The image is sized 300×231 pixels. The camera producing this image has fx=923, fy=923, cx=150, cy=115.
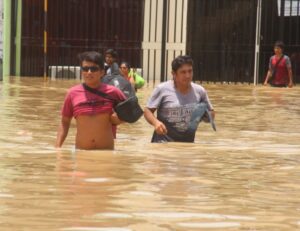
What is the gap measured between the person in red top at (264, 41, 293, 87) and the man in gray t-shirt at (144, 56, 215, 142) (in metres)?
13.5

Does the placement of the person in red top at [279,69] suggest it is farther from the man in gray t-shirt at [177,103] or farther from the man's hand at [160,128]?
the man's hand at [160,128]

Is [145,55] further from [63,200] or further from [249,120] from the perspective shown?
[63,200]

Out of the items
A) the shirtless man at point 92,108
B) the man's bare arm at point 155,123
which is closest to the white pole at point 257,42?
the man's bare arm at point 155,123

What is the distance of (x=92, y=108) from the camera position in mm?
8430

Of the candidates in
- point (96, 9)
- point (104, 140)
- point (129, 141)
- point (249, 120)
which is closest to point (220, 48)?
point (96, 9)

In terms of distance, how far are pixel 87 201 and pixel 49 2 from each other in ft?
72.2

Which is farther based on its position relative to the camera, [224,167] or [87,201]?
[224,167]

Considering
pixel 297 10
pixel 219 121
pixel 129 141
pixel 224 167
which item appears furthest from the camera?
pixel 297 10

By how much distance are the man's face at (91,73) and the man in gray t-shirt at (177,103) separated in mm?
818

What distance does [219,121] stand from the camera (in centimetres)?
1412

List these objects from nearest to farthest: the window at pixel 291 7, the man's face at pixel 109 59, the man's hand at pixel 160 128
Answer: the man's hand at pixel 160 128 → the man's face at pixel 109 59 → the window at pixel 291 7

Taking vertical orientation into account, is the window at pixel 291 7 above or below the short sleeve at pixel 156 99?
above

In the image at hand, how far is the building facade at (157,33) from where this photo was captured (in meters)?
26.4

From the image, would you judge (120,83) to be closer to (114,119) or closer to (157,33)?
(114,119)
